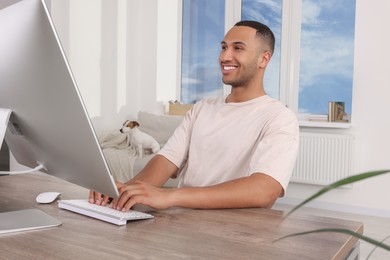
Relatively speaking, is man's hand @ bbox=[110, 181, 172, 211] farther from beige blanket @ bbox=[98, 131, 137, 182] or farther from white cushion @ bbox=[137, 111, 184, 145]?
white cushion @ bbox=[137, 111, 184, 145]

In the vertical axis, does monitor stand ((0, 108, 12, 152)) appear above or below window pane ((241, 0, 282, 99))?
below

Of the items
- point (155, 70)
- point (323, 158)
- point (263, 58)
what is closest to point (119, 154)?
point (155, 70)

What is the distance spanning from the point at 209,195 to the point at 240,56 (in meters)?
0.71

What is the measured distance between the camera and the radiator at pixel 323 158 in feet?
14.4

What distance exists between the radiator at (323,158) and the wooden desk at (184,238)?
3306mm

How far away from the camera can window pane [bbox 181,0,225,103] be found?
212 inches

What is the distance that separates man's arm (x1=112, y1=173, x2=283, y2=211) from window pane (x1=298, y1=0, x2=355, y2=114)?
11.4 feet

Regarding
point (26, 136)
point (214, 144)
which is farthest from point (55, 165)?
point (214, 144)

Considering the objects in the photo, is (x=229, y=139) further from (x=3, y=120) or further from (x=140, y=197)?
(x=3, y=120)

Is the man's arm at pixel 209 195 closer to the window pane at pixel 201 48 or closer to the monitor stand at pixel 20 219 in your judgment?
the monitor stand at pixel 20 219

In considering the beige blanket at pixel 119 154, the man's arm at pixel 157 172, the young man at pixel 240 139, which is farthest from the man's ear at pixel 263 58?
the beige blanket at pixel 119 154

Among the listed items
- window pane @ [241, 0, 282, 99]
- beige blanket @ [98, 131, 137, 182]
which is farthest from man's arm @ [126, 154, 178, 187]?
window pane @ [241, 0, 282, 99]

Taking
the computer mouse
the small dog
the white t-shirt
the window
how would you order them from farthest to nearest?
1. the window
2. the small dog
3. the white t-shirt
4. the computer mouse

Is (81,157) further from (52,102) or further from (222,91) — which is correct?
(222,91)
